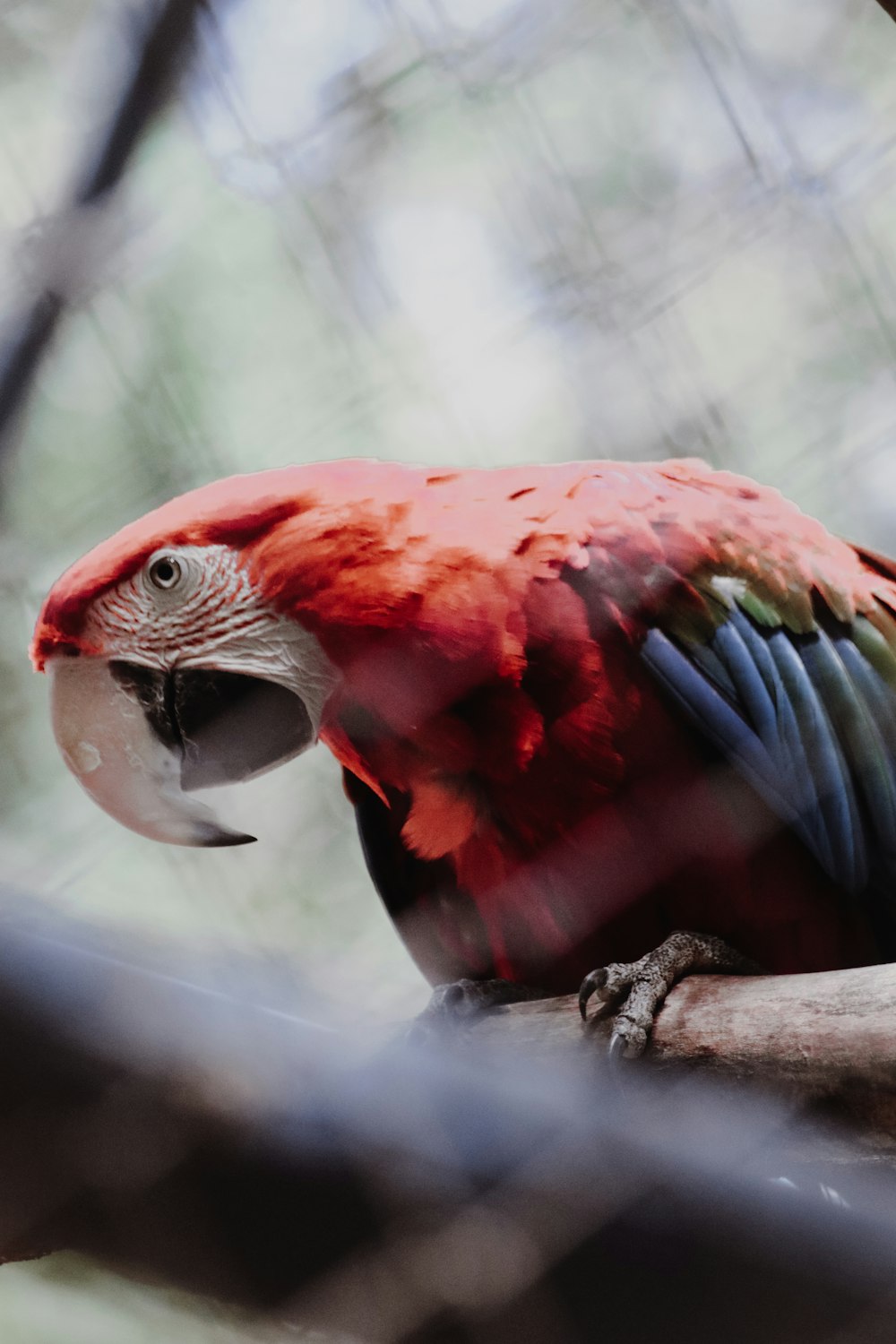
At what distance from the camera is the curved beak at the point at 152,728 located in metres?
0.95

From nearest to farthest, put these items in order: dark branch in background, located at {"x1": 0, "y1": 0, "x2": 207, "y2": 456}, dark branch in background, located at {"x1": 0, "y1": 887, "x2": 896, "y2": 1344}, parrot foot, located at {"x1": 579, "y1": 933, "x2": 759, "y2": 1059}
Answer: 1. dark branch in background, located at {"x1": 0, "y1": 887, "x2": 896, "y2": 1344}
2. parrot foot, located at {"x1": 579, "y1": 933, "x2": 759, "y2": 1059}
3. dark branch in background, located at {"x1": 0, "y1": 0, "x2": 207, "y2": 456}

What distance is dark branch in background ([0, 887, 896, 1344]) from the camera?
30cm

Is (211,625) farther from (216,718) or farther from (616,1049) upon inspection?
(616,1049)

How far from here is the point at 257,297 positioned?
3.64 ft

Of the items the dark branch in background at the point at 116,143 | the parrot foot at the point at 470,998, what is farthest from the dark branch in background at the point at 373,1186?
the dark branch in background at the point at 116,143

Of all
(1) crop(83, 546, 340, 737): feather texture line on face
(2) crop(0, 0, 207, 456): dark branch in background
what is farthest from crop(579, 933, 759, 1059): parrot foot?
(2) crop(0, 0, 207, 456): dark branch in background

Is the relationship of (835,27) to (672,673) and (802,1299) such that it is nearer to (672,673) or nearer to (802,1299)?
(672,673)

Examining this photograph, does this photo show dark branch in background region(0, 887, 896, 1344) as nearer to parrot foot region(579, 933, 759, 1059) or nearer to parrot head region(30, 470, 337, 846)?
parrot foot region(579, 933, 759, 1059)

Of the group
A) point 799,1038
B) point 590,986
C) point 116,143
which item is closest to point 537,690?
point 590,986

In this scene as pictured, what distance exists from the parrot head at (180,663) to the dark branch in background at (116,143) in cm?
14

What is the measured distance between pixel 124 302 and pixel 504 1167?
0.85m

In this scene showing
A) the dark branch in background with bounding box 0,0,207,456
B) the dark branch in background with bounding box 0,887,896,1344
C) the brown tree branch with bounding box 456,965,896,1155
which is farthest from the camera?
the dark branch in background with bounding box 0,0,207,456

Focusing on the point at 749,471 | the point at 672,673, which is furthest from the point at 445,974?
the point at 749,471

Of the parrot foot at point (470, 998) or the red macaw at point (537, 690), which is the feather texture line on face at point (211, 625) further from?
the parrot foot at point (470, 998)
